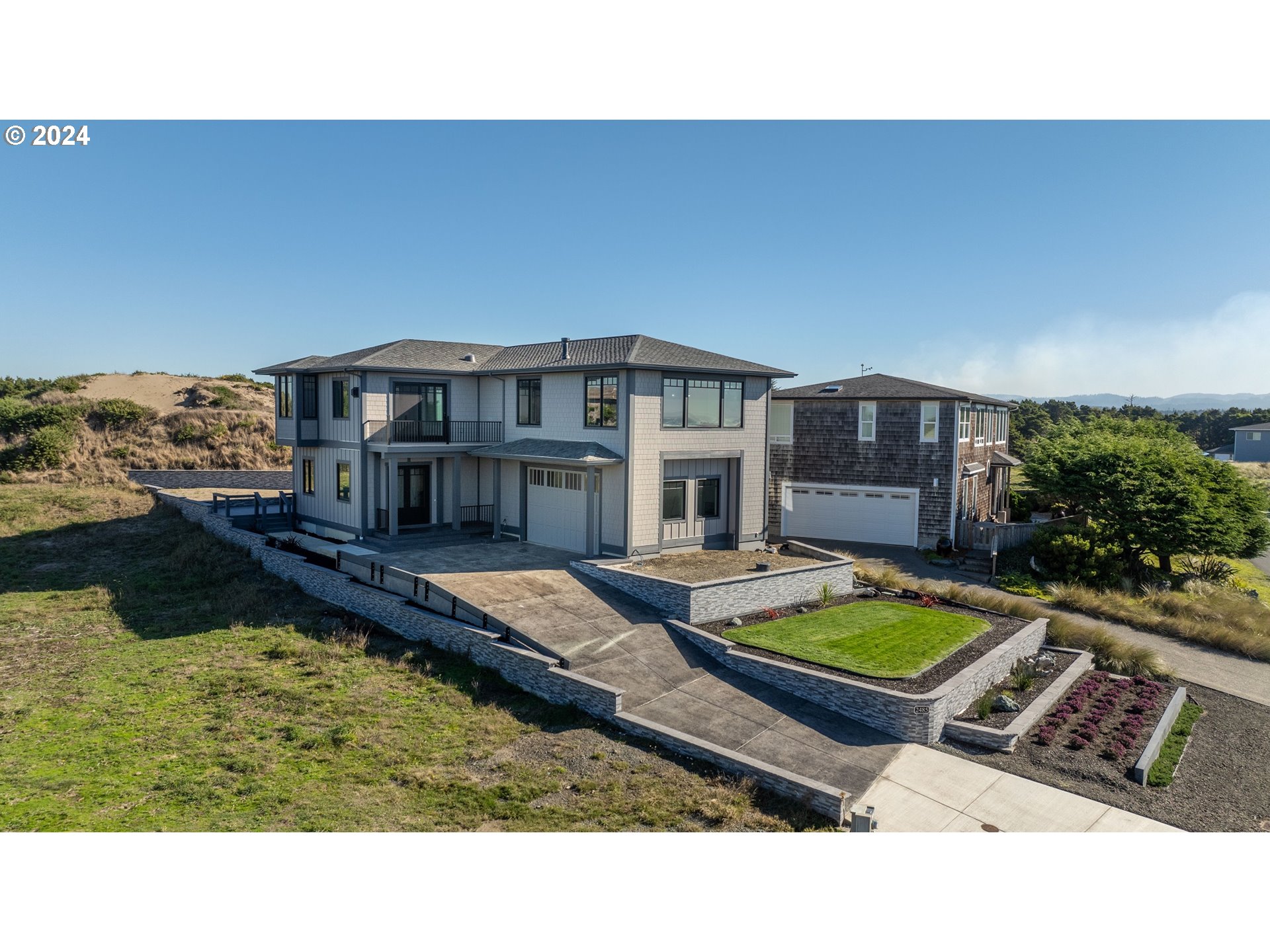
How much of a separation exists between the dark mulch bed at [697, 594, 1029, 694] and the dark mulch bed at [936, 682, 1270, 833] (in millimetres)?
1119

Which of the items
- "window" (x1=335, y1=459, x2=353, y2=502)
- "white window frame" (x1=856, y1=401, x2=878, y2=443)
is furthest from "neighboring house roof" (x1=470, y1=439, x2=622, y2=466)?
"white window frame" (x1=856, y1=401, x2=878, y2=443)

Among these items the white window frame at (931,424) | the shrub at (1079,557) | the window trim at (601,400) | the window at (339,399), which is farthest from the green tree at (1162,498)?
the window at (339,399)

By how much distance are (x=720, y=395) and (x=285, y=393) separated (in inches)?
523

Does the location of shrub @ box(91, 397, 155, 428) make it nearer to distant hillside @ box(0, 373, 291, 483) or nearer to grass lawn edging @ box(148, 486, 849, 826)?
distant hillside @ box(0, 373, 291, 483)

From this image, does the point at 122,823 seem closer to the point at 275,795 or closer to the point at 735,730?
the point at 275,795

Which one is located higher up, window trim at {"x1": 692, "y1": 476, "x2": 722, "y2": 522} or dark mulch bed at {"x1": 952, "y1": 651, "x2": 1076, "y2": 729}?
window trim at {"x1": 692, "y1": 476, "x2": 722, "y2": 522}

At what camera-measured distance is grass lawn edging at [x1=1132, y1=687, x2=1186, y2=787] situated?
32.3ft

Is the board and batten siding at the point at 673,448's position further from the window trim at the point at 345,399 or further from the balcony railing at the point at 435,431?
the window trim at the point at 345,399

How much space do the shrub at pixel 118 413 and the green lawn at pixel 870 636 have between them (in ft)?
122

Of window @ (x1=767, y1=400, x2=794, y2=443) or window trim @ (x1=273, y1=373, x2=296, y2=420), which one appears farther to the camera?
window @ (x1=767, y1=400, x2=794, y2=443)

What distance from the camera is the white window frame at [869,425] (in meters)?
23.5

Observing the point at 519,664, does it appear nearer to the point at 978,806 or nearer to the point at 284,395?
the point at 978,806

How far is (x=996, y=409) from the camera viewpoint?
27031 millimetres

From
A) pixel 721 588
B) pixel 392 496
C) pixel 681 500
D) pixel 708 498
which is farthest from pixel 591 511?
pixel 392 496
